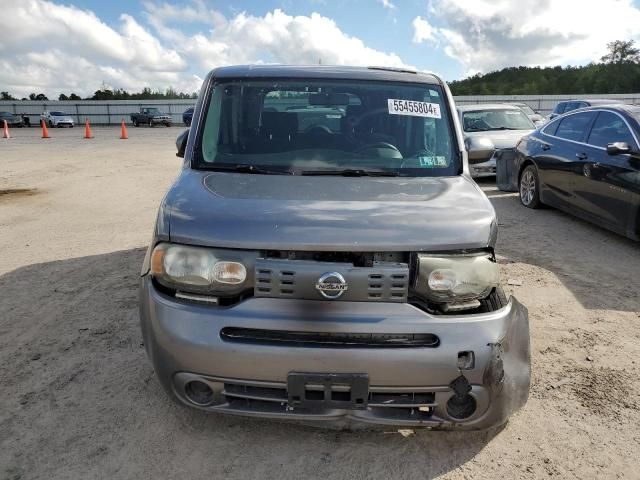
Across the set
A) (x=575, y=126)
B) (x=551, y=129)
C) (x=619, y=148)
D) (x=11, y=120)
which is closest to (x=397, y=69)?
(x=619, y=148)

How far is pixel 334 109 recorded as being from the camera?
3.50m

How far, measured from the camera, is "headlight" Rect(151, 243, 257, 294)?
2367 mm

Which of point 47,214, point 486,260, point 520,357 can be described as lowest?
point 47,214

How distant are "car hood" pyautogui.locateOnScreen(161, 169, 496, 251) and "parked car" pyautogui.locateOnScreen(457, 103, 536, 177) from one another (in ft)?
28.2

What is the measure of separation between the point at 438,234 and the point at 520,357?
715mm

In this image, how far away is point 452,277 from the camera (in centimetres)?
240

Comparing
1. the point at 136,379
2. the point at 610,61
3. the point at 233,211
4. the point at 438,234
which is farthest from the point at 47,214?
the point at 610,61

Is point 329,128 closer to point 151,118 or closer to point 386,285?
point 386,285

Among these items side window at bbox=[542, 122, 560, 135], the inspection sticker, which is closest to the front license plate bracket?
the inspection sticker

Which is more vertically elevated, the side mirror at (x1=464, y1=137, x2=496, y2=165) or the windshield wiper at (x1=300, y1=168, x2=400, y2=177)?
the side mirror at (x1=464, y1=137, x2=496, y2=165)

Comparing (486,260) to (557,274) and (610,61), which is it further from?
(610,61)

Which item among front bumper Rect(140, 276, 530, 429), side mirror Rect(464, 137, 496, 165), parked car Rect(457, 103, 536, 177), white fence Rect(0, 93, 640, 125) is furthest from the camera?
white fence Rect(0, 93, 640, 125)

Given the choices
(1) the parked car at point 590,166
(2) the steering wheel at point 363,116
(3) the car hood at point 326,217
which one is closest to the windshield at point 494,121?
(1) the parked car at point 590,166

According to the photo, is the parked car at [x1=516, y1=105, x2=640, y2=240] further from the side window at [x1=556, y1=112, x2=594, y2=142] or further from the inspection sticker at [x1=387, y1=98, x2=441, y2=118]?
the inspection sticker at [x1=387, y1=98, x2=441, y2=118]
